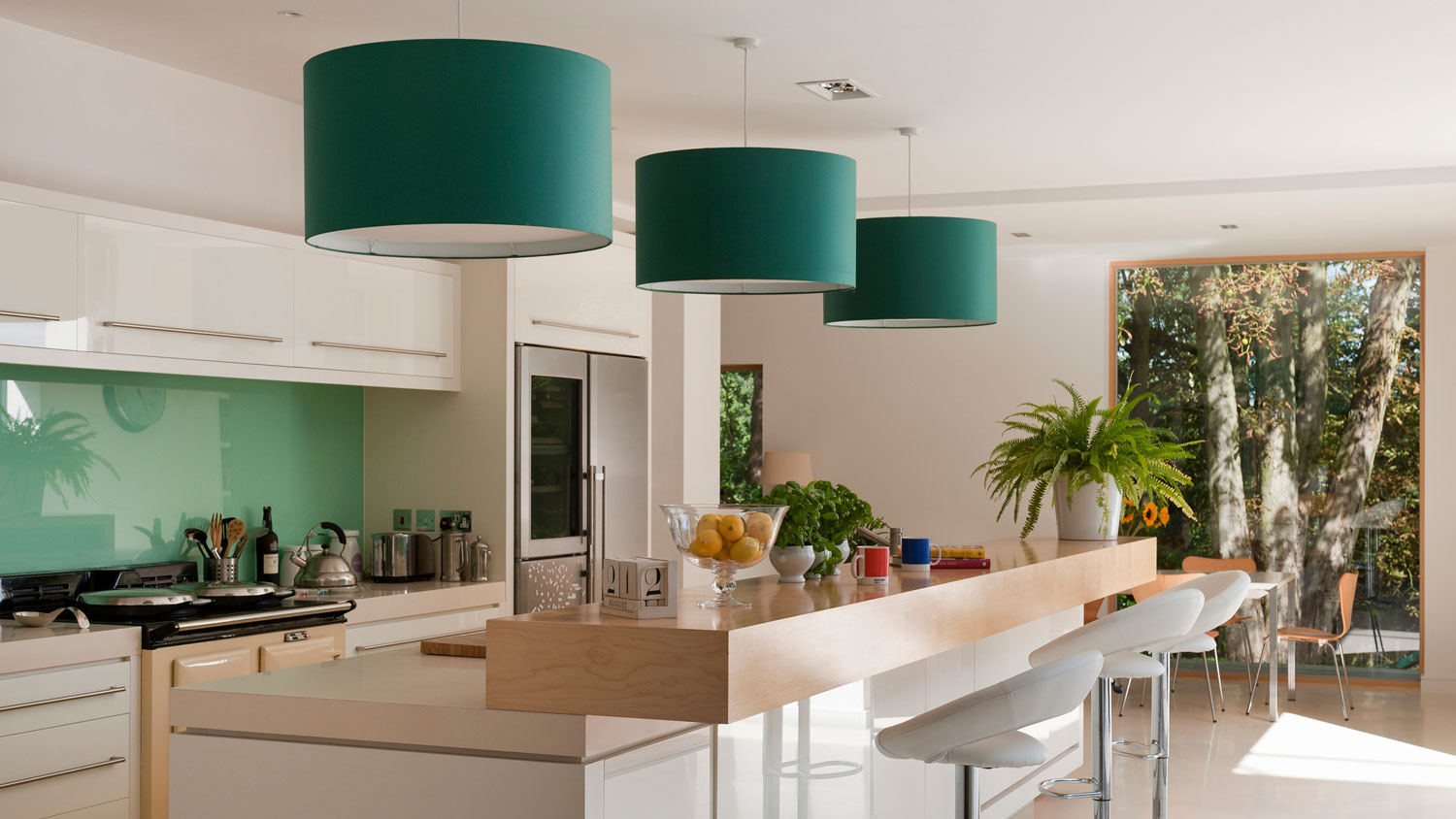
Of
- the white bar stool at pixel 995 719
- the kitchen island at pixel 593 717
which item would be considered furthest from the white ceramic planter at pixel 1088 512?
the white bar stool at pixel 995 719

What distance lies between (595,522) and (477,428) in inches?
27.2

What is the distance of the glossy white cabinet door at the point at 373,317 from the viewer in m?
4.83

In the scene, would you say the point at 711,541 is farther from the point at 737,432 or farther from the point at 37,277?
the point at 737,432

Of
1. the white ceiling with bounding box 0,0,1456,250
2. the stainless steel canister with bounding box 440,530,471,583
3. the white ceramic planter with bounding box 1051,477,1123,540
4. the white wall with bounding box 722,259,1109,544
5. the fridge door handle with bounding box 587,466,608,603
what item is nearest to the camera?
the white ceiling with bounding box 0,0,1456,250

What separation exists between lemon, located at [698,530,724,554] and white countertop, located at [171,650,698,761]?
1.12 feet

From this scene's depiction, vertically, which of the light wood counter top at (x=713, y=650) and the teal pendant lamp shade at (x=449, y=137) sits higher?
the teal pendant lamp shade at (x=449, y=137)

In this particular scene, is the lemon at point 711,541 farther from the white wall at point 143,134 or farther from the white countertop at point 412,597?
the white wall at point 143,134

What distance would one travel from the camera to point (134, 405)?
4.68 meters

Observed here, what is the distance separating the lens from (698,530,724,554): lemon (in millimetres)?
2639

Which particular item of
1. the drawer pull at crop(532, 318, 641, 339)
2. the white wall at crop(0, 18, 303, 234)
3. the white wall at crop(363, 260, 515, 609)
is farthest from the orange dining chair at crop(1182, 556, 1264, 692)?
the white wall at crop(0, 18, 303, 234)

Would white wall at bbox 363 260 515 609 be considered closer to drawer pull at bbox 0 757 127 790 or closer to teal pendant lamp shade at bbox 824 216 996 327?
teal pendant lamp shade at bbox 824 216 996 327

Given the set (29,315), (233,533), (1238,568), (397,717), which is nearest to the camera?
(397,717)

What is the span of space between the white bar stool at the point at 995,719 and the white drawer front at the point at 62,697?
2.34m

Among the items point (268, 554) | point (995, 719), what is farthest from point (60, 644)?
point (995, 719)
